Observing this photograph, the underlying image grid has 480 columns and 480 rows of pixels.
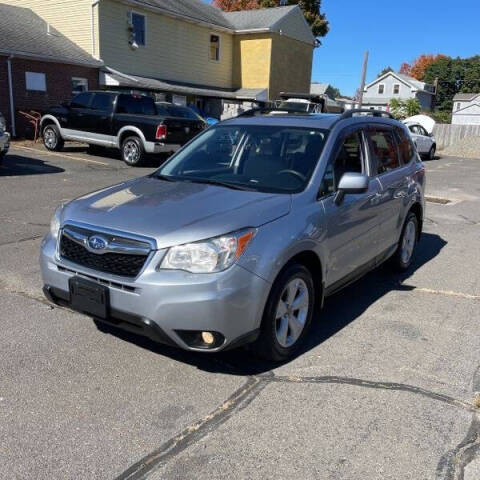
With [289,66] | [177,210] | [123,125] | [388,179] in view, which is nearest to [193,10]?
[289,66]

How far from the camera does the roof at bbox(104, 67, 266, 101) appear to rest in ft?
77.3

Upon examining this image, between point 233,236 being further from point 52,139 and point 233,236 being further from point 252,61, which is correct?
point 252,61

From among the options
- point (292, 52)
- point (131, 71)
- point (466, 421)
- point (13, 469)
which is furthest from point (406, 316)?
point (292, 52)

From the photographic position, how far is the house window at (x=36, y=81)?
2061cm

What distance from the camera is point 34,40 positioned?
21.8 meters

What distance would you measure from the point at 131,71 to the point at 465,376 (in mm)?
24641

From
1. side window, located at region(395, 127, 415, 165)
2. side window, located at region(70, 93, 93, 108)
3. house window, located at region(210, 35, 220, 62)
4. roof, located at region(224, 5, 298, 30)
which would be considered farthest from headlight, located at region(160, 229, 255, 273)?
roof, located at region(224, 5, 298, 30)

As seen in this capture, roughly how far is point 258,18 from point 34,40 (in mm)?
14895

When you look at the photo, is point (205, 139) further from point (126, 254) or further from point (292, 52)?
point (292, 52)

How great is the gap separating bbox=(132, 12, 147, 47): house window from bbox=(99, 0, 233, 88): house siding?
0.69 feet

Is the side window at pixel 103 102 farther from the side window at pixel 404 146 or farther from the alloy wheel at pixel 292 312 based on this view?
the alloy wheel at pixel 292 312

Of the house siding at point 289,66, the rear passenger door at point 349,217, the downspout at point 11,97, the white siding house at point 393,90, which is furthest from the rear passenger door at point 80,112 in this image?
the white siding house at point 393,90

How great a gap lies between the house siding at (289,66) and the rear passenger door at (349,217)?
28.3 m

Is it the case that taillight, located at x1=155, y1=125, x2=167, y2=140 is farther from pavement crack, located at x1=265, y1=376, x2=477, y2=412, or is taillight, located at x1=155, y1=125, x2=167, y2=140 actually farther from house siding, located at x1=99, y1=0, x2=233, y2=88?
pavement crack, located at x1=265, y1=376, x2=477, y2=412
